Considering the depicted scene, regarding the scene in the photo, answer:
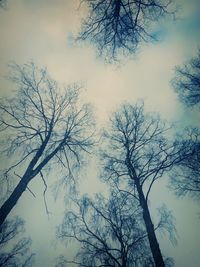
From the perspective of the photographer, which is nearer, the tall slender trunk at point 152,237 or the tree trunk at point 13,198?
the tree trunk at point 13,198

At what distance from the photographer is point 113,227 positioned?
13.0 metres

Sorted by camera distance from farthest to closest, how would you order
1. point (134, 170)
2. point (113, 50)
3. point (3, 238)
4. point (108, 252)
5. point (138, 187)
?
1. point (3, 238)
2. point (108, 252)
3. point (134, 170)
4. point (138, 187)
5. point (113, 50)

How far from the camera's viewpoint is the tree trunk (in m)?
6.91

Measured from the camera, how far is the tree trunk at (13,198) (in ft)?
22.7

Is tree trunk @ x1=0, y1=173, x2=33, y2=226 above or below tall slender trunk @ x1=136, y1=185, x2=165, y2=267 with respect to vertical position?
below

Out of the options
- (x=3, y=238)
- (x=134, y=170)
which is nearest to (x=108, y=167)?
(x=134, y=170)

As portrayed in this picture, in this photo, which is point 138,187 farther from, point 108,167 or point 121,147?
point 121,147

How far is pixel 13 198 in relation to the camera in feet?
24.0

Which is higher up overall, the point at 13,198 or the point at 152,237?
the point at 152,237

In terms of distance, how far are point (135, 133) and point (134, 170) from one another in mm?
2534

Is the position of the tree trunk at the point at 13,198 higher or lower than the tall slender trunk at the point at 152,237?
lower

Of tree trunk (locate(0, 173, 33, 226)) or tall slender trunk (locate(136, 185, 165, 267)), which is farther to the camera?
tall slender trunk (locate(136, 185, 165, 267))

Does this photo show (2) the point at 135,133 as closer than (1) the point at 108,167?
No

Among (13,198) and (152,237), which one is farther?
(152,237)
